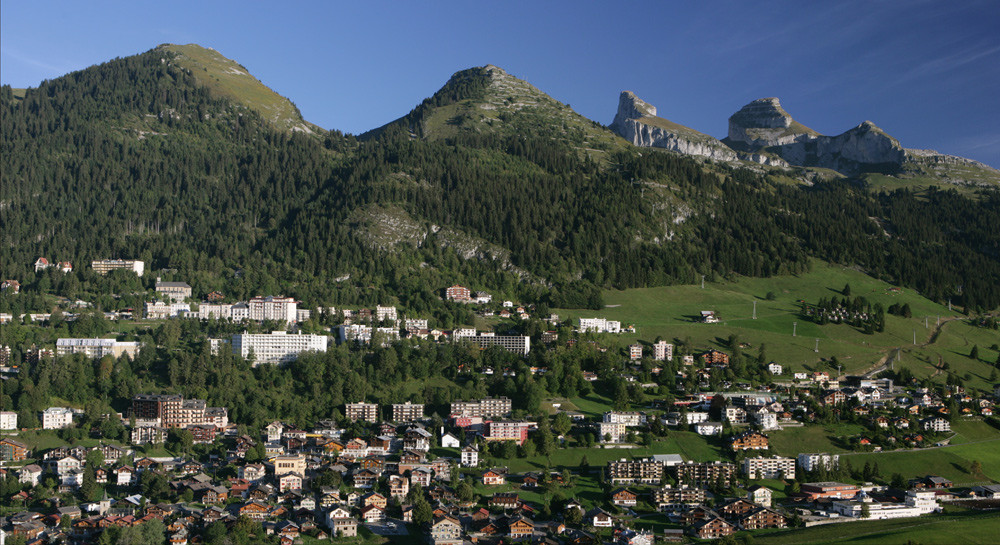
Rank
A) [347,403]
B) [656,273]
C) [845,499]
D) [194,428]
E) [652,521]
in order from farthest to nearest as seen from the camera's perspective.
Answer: [656,273], [347,403], [194,428], [845,499], [652,521]

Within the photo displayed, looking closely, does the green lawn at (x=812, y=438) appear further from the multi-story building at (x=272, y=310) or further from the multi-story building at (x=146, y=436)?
the multi-story building at (x=272, y=310)

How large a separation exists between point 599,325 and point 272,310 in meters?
46.0

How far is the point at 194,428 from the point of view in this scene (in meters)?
99.9

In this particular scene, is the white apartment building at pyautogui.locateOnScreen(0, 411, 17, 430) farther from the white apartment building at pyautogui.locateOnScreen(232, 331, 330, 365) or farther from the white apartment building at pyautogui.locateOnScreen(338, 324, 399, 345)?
the white apartment building at pyautogui.locateOnScreen(338, 324, 399, 345)

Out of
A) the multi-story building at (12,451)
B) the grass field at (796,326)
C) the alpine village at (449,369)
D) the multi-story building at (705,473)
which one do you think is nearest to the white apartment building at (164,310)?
the alpine village at (449,369)

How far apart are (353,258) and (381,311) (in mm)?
22647

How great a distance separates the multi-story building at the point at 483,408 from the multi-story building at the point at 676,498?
88.0 ft

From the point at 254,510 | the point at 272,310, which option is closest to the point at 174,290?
the point at 272,310

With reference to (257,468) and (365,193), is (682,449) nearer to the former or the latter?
(257,468)

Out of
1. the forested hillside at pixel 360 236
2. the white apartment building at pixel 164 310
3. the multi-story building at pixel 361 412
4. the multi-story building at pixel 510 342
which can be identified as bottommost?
the multi-story building at pixel 361 412

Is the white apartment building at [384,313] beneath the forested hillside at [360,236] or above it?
beneath

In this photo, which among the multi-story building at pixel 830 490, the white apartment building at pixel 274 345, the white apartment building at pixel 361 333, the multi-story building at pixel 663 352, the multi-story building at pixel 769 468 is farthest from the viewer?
the multi-story building at pixel 663 352

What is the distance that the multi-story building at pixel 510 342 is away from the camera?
133 meters

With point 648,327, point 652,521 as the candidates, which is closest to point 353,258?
point 648,327
